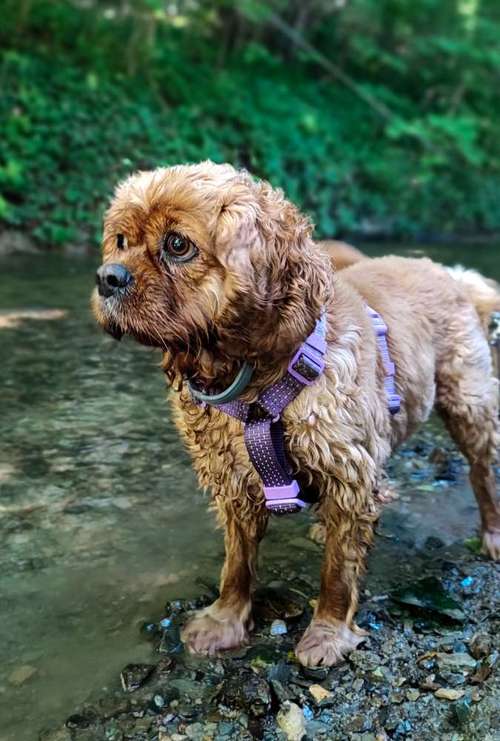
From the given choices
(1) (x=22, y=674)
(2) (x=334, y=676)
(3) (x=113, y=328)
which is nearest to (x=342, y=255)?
(3) (x=113, y=328)

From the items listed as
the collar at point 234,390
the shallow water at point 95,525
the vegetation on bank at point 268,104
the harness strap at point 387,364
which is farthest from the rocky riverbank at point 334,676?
the vegetation on bank at point 268,104

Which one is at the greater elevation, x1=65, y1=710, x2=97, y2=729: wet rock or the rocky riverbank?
the rocky riverbank

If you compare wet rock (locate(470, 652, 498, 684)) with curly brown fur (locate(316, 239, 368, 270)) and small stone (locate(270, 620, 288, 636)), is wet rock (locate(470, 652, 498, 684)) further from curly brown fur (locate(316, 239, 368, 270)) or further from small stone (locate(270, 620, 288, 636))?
curly brown fur (locate(316, 239, 368, 270))

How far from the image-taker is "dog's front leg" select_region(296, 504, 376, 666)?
11.5ft

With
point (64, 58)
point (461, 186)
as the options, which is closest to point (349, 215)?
point (461, 186)

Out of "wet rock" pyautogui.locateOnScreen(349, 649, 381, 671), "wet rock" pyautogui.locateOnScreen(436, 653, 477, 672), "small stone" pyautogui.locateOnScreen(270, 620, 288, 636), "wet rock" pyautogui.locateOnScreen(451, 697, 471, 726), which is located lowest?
"small stone" pyautogui.locateOnScreen(270, 620, 288, 636)

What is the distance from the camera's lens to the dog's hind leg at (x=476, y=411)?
4395mm

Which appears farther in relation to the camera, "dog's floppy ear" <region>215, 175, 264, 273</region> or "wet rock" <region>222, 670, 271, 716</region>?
"wet rock" <region>222, 670, 271, 716</region>

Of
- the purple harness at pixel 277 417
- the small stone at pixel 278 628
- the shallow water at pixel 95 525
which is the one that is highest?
the purple harness at pixel 277 417

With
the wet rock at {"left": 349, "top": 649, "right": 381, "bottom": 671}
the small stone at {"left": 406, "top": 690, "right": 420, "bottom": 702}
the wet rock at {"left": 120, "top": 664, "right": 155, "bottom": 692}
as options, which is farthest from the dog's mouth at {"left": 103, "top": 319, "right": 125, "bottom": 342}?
the small stone at {"left": 406, "top": 690, "right": 420, "bottom": 702}

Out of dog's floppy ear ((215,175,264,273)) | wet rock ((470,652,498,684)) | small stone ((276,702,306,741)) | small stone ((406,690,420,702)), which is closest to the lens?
dog's floppy ear ((215,175,264,273))

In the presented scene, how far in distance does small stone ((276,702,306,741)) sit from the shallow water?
74 cm

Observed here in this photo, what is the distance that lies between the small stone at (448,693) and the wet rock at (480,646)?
291mm

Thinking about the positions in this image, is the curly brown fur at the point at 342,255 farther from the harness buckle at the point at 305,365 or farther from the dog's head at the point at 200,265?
the dog's head at the point at 200,265
